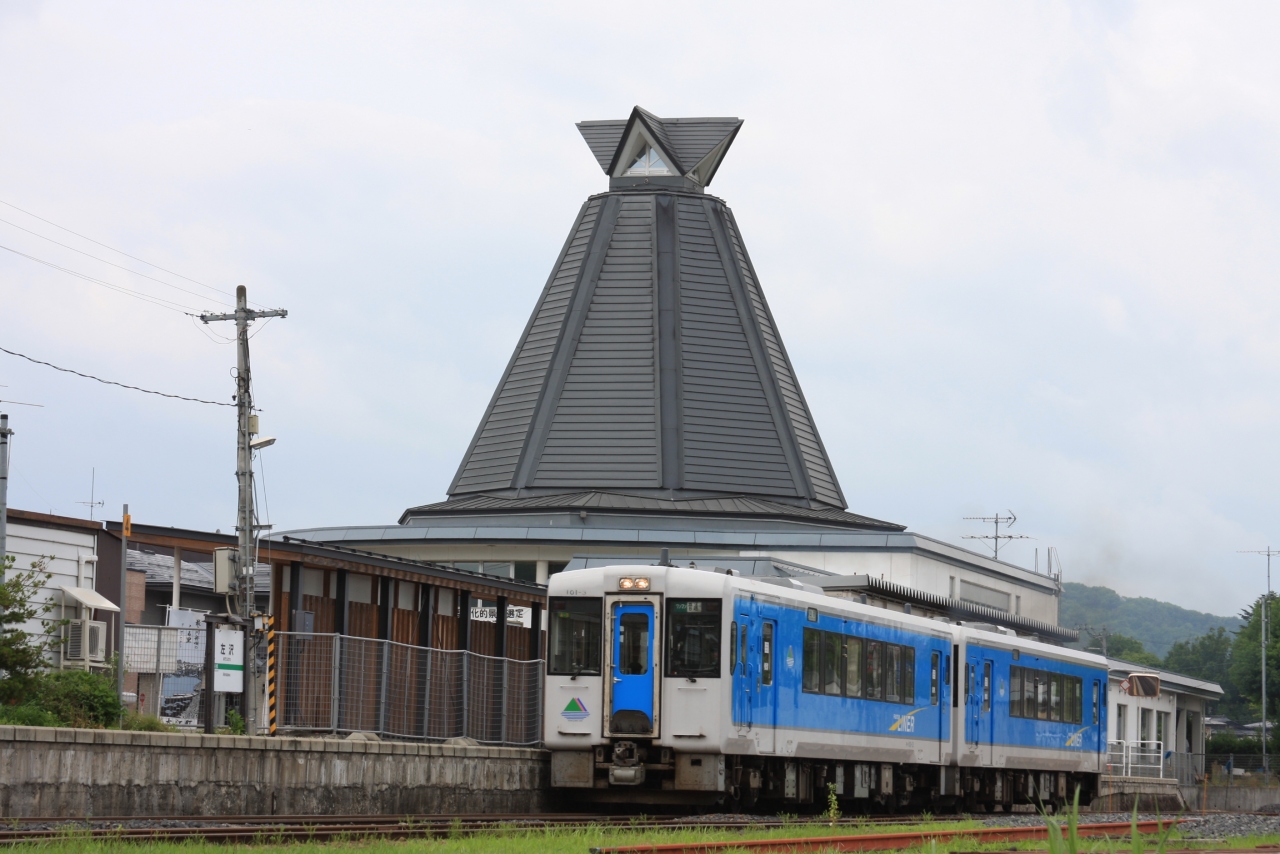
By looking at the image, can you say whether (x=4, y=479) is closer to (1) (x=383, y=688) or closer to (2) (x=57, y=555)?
(2) (x=57, y=555)

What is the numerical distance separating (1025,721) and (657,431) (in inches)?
1068

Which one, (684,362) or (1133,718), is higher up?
(684,362)

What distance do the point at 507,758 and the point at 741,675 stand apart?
12.7 feet

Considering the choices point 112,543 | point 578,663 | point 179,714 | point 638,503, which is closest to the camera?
point 578,663

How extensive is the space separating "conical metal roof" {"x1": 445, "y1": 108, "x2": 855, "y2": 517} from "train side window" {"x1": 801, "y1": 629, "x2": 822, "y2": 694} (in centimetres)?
3193

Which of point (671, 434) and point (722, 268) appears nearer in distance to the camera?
point (671, 434)

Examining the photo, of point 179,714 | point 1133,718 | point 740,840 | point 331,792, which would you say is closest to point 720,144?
point 1133,718

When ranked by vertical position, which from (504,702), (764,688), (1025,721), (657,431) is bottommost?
(1025,721)

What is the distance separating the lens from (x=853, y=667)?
23.7 m

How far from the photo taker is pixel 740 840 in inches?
562

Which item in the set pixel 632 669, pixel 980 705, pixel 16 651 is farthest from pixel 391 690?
pixel 980 705

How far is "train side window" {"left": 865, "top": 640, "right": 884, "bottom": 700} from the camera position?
2417 cm

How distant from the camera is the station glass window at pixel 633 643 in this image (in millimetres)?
21188

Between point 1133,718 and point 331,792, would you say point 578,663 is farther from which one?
point 1133,718
